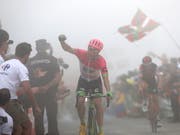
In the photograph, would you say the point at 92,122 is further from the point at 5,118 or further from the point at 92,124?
the point at 5,118

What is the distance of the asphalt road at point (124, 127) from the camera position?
9586 mm

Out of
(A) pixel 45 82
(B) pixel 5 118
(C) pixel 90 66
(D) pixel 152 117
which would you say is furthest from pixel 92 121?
(D) pixel 152 117

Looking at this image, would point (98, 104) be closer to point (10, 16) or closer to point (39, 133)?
point (39, 133)

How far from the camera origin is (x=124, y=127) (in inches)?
405

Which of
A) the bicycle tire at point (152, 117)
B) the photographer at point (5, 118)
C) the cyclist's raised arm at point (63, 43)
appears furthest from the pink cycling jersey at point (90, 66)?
the bicycle tire at point (152, 117)

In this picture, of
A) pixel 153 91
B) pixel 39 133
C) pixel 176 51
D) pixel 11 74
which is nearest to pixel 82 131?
pixel 39 133

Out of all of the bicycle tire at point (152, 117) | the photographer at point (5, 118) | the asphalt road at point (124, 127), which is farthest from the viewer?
the bicycle tire at point (152, 117)

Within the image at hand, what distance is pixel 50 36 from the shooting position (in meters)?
11.3

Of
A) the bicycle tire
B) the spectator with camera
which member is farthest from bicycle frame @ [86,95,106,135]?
the bicycle tire

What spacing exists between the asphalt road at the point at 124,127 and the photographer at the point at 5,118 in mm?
3277

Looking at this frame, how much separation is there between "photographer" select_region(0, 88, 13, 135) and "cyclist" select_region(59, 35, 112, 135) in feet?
5.37

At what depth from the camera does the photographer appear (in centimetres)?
627

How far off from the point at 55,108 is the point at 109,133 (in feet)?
3.96

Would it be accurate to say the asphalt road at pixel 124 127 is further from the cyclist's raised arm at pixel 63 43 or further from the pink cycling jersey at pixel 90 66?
the cyclist's raised arm at pixel 63 43
